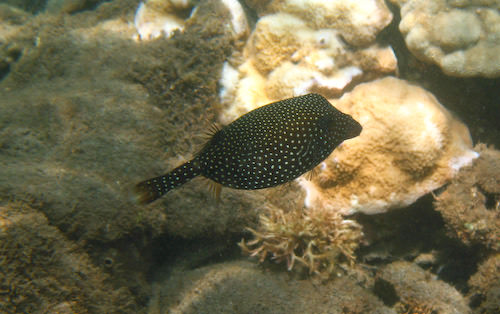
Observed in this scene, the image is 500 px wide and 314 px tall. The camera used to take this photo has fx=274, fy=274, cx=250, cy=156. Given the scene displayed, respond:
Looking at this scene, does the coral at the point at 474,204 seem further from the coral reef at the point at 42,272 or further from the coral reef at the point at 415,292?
the coral reef at the point at 42,272

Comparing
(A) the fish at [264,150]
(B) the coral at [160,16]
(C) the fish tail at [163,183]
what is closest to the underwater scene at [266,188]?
(A) the fish at [264,150]

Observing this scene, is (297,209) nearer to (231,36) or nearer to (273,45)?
(273,45)

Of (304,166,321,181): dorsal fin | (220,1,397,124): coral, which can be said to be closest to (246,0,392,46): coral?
(220,1,397,124): coral

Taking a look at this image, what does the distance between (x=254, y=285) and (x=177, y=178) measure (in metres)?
2.21

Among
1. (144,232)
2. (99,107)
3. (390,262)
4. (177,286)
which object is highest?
(99,107)

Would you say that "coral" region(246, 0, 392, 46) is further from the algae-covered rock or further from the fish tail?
the fish tail

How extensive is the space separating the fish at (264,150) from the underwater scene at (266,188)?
0.73 meters

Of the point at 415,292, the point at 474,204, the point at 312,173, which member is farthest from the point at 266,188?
the point at 474,204

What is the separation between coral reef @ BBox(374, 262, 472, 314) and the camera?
166 inches

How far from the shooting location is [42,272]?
330 centimetres

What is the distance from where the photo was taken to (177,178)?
258 cm

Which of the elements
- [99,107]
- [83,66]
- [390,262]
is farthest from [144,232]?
[390,262]

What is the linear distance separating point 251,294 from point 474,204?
145 inches

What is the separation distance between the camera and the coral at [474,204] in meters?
4.18
